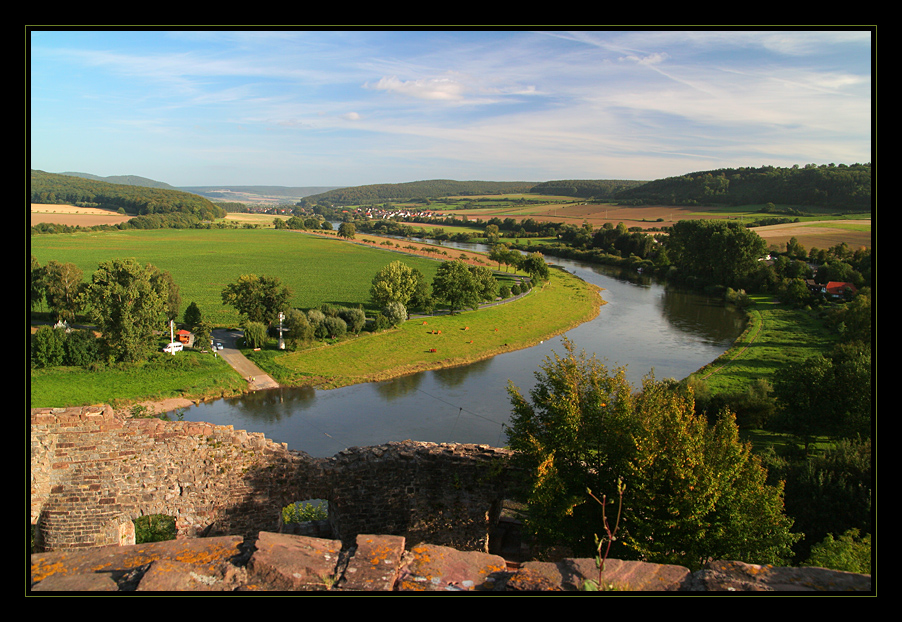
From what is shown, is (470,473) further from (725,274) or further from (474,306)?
(725,274)

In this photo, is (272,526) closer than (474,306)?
Yes

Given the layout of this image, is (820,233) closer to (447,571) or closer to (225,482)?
(225,482)

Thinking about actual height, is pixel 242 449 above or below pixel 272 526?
above

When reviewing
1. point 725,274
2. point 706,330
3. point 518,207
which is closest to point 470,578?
point 706,330

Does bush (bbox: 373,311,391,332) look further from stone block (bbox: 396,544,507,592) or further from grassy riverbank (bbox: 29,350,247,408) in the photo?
stone block (bbox: 396,544,507,592)

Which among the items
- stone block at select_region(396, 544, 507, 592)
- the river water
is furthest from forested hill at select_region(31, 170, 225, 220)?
stone block at select_region(396, 544, 507, 592)

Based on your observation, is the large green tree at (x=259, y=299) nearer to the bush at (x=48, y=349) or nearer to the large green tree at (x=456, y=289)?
the bush at (x=48, y=349)
